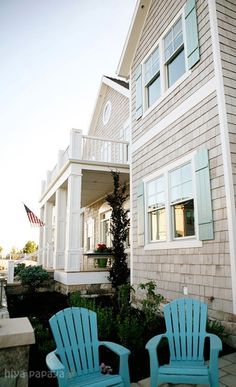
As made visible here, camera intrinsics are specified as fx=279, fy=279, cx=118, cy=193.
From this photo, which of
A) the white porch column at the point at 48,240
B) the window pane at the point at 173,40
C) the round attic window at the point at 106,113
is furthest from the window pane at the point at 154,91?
the white porch column at the point at 48,240

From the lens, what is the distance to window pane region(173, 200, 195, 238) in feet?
16.7

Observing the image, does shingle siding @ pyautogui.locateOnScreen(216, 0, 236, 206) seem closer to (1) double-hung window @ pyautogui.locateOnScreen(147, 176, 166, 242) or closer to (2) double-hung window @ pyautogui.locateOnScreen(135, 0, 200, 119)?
(2) double-hung window @ pyautogui.locateOnScreen(135, 0, 200, 119)

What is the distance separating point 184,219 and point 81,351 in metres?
3.35

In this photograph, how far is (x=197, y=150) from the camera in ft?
16.2

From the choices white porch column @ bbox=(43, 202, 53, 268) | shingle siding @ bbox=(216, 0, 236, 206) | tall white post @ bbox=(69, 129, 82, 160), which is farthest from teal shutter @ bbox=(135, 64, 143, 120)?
white porch column @ bbox=(43, 202, 53, 268)

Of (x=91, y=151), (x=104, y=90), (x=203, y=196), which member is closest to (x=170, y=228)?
(x=203, y=196)

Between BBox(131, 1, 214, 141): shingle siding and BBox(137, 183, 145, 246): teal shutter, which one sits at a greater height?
BBox(131, 1, 214, 141): shingle siding

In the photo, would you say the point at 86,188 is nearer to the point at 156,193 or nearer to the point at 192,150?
the point at 156,193

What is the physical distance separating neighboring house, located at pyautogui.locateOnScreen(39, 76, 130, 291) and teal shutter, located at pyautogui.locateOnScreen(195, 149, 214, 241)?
4.32 metres

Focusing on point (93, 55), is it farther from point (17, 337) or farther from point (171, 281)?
point (17, 337)

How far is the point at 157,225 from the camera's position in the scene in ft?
20.4

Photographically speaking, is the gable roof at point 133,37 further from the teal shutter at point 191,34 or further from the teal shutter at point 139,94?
the teal shutter at point 191,34

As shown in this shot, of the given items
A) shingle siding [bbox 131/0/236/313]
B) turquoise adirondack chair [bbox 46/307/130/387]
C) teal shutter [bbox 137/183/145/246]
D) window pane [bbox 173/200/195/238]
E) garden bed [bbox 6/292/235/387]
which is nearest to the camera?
turquoise adirondack chair [bbox 46/307/130/387]

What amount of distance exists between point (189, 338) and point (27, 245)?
25770 millimetres
